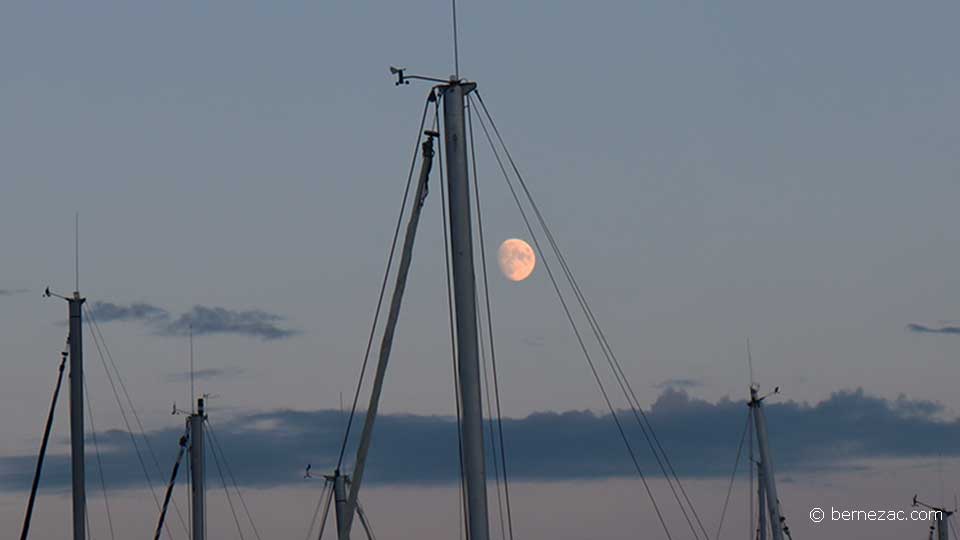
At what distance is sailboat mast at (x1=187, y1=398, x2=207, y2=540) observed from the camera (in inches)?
3669

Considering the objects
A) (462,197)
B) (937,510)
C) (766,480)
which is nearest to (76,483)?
(462,197)

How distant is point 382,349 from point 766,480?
221 ft

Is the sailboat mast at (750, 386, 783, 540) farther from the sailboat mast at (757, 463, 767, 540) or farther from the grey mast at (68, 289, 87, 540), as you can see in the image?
the grey mast at (68, 289, 87, 540)

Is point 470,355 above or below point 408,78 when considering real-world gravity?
below

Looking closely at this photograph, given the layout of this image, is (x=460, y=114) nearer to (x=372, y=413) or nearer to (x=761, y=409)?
(x=372, y=413)

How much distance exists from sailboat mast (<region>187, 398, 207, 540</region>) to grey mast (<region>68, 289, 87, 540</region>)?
20142 mm

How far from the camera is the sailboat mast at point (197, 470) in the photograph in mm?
93188

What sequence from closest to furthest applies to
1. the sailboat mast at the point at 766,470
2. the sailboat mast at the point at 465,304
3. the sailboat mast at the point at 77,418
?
the sailboat mast at the point at 465,304
the sailboat mast at the point at 77,418
the sailboat mast at the point at 766,470

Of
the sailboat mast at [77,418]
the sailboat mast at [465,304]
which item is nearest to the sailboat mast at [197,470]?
the sailboat mast at [77,418]

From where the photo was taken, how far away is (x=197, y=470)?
94812 mm

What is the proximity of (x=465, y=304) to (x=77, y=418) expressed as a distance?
34258 mm

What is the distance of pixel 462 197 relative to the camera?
46.2 metres

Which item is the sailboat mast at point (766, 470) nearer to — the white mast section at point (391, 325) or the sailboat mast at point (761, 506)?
the sailboat mast at point (761, 506)

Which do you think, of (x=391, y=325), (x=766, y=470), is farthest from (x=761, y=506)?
(x=391, y=325)
